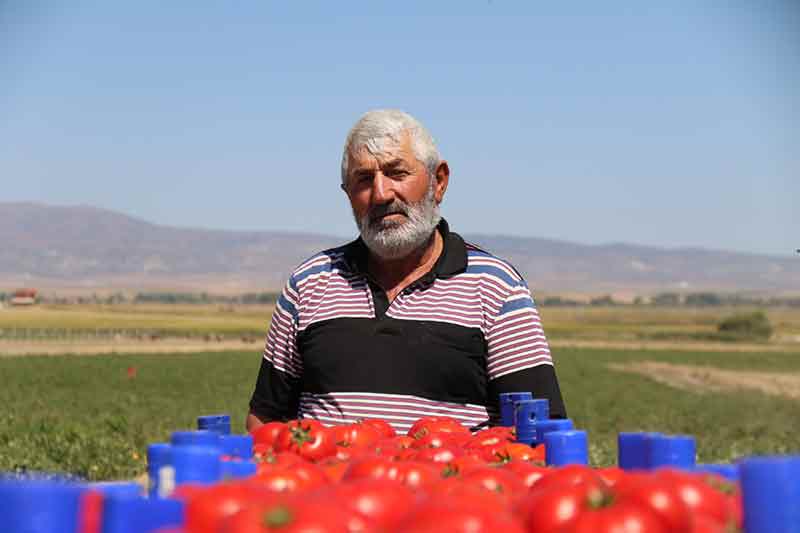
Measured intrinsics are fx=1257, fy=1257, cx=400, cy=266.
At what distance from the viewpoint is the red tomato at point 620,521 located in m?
1.89

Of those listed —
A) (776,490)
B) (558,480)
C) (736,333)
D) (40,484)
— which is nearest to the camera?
(40,484)

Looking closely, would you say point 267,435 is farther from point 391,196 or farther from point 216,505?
point 216,505

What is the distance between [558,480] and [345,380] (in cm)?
221

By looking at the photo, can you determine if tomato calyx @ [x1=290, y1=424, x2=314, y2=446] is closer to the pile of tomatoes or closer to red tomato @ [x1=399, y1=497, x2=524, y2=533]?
the pile of tomatoes

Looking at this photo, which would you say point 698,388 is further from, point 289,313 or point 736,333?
point 736,333

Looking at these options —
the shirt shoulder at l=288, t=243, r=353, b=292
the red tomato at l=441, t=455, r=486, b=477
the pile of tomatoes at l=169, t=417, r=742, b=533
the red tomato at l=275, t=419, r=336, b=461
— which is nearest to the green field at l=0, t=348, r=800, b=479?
the shirt shoulder at l=288, t=243, r=353, b=292

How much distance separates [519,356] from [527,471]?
1.80 m

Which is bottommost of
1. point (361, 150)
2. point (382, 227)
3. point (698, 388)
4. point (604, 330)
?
point (604, 330)

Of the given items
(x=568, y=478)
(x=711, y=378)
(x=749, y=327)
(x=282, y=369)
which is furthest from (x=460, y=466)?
(x=749, y=327)

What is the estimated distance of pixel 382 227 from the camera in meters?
4.64

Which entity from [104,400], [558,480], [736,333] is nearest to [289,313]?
[558,480]

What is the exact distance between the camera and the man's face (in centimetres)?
458

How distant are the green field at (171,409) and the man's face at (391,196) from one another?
286 inches

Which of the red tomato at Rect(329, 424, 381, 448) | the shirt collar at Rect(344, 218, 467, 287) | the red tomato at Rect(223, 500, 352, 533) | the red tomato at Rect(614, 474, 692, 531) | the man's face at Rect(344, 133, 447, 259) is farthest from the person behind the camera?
the shirt collar at Rect(344, 218, 467, 287)
